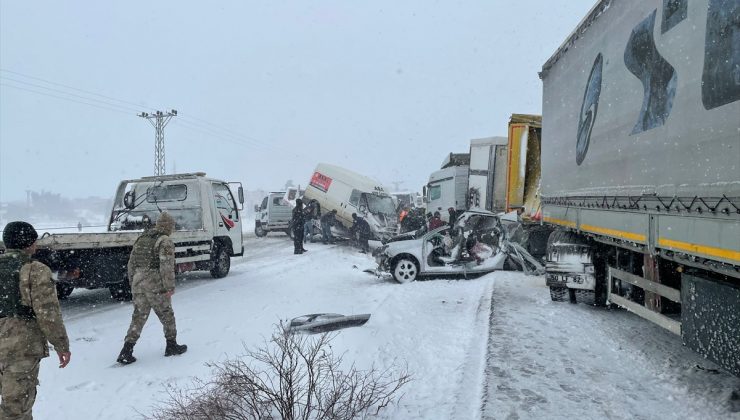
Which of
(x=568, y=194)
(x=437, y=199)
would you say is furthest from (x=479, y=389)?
(x=437, y=199)

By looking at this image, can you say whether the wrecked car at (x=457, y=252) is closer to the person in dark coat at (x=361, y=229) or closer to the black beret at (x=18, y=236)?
the person in dark coat at (x=361, y=229)

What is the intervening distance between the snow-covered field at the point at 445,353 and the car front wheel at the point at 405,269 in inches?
31.3

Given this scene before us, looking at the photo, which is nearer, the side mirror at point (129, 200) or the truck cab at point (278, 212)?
the side mirror at point (129, 200)

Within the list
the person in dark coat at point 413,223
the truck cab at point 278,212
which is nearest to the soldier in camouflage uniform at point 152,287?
the person in dark coat at point 413,223

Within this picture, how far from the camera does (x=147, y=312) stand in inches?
197

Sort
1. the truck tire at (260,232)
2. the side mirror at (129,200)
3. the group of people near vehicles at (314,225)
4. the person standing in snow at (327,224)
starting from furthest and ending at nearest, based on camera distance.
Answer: the truck tire at (260,232)
the person standing in snow at (327,224)
the group of people near vehicles at (314,225)
the side mirror at (129,200)

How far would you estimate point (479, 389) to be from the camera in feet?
13.5

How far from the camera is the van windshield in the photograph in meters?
17.9

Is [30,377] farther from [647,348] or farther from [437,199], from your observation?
[437,199]

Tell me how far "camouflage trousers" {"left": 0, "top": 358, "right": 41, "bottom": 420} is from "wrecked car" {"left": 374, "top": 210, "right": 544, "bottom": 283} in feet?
24.2

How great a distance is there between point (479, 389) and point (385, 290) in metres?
4.83

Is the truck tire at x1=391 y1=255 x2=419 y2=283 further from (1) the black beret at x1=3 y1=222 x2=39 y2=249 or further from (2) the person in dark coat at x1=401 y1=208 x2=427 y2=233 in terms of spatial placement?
(1) the black beret at x1=3 y1=222 x2=39 y2=249

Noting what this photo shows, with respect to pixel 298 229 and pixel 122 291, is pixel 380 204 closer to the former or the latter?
pixel 298 229

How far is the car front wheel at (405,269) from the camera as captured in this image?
388 inches
